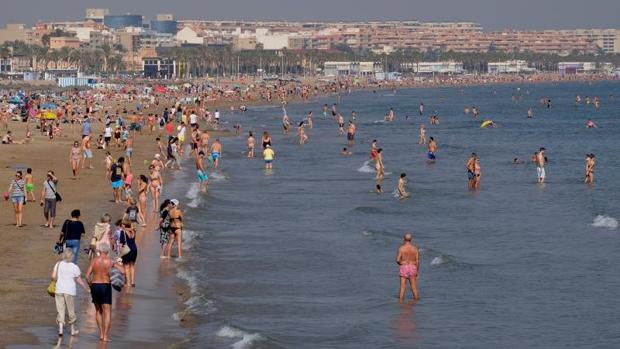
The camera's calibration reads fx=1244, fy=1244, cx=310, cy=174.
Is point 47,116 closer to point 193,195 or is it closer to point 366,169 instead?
point 366,169

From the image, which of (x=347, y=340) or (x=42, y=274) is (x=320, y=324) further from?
(x=42, y=274)

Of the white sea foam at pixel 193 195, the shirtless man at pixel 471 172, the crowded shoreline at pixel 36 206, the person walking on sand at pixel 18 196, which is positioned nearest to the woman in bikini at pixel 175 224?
the crowded shoreline at pixel 36 206

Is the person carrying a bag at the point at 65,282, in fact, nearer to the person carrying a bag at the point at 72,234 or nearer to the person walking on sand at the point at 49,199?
the person carrying a bag at the point at 72,234

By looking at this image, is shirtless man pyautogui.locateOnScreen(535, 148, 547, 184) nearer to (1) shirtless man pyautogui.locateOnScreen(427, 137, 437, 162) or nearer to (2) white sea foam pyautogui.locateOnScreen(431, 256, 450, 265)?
(1) shirtless man pyautogui.locateOnScreen(427, 137, 437, 162)

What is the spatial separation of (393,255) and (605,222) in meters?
8.33

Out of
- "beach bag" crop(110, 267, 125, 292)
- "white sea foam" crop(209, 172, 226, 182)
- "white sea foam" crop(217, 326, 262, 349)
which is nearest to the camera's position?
"white sea foam" crop(217, 326, 262, 349)

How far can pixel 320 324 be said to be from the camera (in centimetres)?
1922

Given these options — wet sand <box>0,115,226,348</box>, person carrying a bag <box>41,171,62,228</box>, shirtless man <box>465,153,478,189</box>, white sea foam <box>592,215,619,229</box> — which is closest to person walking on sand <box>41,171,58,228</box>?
person carrying a bag <box>41,171,62,228</box>

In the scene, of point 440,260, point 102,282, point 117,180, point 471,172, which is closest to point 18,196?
point 117,180

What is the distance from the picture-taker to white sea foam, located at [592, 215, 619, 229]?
102ft

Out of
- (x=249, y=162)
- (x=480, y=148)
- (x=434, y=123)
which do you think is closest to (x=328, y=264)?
(x=249, y=162)

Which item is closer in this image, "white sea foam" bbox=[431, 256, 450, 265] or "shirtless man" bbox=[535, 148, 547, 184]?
"white sea foam" bbox=[431, 256, 450, 265]

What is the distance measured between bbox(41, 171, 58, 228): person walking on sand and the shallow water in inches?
117

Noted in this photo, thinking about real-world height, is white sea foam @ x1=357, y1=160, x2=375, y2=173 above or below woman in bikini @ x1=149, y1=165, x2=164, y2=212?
below
